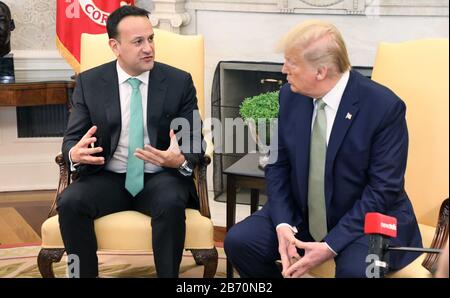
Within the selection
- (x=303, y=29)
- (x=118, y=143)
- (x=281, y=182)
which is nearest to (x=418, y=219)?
(x=281, y=182)

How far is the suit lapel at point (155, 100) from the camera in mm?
3229

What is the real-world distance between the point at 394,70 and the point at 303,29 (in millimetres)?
594

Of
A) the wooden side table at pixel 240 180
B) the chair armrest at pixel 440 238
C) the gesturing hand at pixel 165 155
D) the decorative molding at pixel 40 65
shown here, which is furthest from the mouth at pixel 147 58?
the decorative molding at pixel 40 65

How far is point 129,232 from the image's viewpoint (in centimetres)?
307

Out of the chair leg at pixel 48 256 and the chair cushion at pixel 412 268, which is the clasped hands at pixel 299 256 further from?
the chair leg at pixel 48 256

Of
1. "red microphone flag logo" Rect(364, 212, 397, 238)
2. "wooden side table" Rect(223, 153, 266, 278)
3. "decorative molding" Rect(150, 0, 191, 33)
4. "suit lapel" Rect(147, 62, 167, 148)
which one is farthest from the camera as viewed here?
"decorative molding" Rect(150, 0, 191, 33)

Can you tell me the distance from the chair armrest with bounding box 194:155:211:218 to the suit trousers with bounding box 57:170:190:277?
87 millimetres

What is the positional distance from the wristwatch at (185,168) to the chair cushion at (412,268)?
708 mm

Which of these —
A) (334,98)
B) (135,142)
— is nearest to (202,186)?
(135,142)

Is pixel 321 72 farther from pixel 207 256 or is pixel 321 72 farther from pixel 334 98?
pixel 207 256

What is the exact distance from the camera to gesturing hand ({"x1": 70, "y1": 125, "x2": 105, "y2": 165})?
3.03 metres

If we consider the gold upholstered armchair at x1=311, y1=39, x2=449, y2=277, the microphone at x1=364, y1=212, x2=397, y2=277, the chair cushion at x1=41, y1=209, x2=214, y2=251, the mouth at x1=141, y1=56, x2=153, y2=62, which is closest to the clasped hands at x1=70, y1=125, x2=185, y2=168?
the chair cushion at x1=41, y1=209, x2=214, y2=251

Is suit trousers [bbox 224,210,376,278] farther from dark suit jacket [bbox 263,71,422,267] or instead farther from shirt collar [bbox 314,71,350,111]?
shirt collar [bbox 314,71,350,111]

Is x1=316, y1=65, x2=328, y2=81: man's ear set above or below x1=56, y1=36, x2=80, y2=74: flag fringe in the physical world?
above
